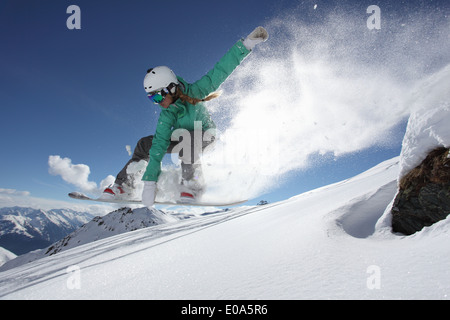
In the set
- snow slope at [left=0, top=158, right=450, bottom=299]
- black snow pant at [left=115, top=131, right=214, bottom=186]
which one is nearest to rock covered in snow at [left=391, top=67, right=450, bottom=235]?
snow slope at [left=0, top=158, right=450, bottom=299]

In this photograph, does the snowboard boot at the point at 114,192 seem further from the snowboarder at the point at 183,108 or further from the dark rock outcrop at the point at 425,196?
the dark rock outcrop at the point at 425,196

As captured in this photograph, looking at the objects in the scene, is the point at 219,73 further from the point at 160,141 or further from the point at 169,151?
the point at 169,151

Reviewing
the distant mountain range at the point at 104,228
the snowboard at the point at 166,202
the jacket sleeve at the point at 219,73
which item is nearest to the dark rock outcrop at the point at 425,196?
the snowboard at the point at 166,202

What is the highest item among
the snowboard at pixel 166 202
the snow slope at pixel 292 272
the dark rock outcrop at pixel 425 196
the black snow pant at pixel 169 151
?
the black snow pant at pixel 169 151

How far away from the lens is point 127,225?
85500 millimetres

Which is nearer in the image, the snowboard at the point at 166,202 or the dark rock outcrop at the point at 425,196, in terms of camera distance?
the dark rock outcrop at the point at 425,196

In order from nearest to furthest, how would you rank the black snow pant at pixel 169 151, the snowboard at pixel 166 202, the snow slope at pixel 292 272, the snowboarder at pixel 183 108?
the snow slope at pixel 292 272 → the snowboarder at pixel 183 108 → the snowboard at pixel 166 202 → the black snow pant at pixel 169 151

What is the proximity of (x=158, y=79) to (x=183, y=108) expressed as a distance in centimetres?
68

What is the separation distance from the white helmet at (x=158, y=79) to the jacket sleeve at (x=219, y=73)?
0.41m

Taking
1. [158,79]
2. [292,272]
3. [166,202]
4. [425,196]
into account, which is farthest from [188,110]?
[425,196]

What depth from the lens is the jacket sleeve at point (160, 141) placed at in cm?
394

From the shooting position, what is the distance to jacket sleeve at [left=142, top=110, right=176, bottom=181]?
12.9 feet

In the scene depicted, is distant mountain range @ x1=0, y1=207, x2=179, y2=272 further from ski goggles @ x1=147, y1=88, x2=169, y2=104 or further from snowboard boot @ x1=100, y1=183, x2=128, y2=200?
ski goggles @ x1=147, y1=88, x2=169, y2=104
